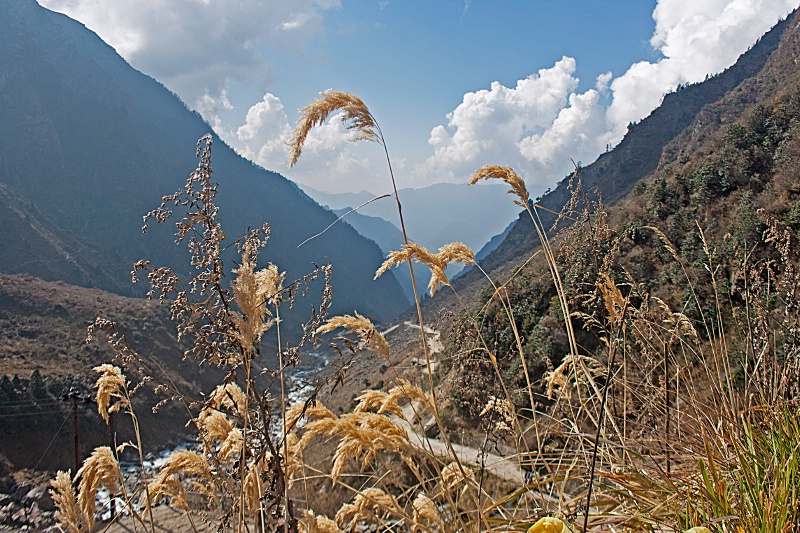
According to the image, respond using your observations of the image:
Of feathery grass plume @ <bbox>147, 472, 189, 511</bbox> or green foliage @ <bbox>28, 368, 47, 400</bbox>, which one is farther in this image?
green foliage @ <bbox>28, 368, 47, 400</bbox>

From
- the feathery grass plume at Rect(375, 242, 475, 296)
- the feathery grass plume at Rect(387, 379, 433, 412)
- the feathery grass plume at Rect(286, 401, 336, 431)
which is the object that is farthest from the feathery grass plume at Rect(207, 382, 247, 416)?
the feathery grass plume at Rect(375, 242, 475, 296)

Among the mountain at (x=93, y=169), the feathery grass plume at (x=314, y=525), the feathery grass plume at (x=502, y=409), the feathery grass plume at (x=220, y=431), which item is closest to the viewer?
the feathery grass plume at (x=314, y=525)

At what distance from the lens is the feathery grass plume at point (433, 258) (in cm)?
206

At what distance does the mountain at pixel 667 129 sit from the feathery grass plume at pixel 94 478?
45320mm

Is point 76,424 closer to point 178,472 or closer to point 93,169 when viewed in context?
point 178,472

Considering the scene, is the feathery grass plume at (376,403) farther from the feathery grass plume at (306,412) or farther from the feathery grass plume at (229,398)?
the feathery grass plume at (229,398)

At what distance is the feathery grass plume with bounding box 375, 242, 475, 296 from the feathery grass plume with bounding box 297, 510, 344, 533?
103 cm

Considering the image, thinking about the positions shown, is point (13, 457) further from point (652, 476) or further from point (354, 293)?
point (354, 293)

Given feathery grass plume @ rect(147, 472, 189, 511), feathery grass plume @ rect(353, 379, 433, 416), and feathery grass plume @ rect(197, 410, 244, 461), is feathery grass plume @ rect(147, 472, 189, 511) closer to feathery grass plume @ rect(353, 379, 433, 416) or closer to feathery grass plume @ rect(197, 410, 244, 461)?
feathery grass plume @ rect(197, 410, 244, 461)

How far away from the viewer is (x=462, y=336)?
10.4 ft

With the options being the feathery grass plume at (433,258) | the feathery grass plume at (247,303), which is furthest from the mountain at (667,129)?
the feathery grass plume at (247,303)

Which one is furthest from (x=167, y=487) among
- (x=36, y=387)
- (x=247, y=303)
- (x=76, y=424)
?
(x=36, y=387)

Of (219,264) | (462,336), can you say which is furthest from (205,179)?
(462,336)

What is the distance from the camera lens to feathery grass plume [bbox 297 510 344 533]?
1764 millimetres
